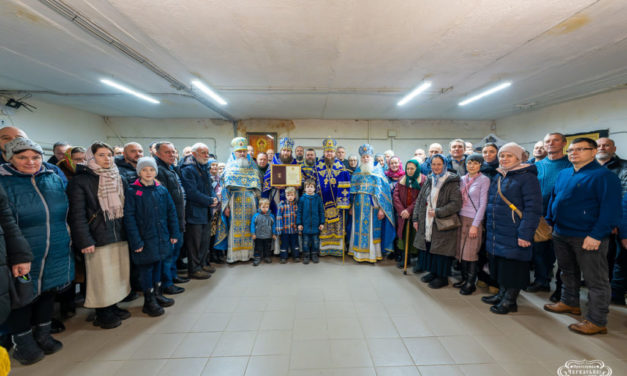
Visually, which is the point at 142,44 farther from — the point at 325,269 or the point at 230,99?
the point at 325,269

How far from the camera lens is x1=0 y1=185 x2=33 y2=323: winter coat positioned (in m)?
1.61

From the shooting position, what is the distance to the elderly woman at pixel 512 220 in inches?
96.7

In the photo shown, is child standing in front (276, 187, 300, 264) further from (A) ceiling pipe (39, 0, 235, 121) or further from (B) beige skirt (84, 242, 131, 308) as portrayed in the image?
(A) ceiling pipe (39, 0, 235, 121)

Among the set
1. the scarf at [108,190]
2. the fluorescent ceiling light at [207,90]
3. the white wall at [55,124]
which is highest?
the fluorescent ceiling light at [207,90]

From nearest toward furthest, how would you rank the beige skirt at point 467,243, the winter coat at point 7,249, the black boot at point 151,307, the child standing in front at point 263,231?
the winter coat at point 7,249 < the black boot at point 151,307 < the beige skirt at point 467,243 < the child standing in front at point 263,231

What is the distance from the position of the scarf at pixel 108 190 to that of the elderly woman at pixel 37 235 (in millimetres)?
263

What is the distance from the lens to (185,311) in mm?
2736

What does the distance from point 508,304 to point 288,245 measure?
324 centimetres

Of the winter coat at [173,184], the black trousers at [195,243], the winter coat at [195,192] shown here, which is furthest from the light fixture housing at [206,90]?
the black trousers at [195,243]

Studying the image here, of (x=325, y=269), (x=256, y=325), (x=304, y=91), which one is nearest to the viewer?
(x=256, y=325)

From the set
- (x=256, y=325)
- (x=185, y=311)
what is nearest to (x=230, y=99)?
(x=185, y=311)

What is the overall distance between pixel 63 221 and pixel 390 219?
13.9 ft

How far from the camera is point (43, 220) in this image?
1.95 m

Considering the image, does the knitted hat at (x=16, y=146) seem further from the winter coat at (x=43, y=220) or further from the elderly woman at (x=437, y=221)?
the elderly woman at (x=437, y=221)
